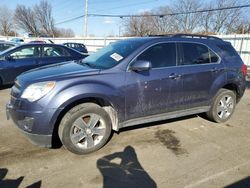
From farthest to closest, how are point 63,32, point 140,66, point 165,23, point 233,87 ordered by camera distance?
point 63,32 < point 165,23 < point 233,87 < point 140,66

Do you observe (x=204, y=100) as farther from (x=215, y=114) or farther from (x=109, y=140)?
(x=109, y=140)

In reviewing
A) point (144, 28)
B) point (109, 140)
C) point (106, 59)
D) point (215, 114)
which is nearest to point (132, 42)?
point (106, 59)

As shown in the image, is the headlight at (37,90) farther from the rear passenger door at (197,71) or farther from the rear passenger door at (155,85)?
the rear passenger door at (197,71)

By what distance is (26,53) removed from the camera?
8047 mm

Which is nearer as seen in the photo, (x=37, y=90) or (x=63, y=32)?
(x=37, y=90)

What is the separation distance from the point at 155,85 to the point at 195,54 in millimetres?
1187

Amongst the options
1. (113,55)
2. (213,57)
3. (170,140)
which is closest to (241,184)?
Answer: (170,140)

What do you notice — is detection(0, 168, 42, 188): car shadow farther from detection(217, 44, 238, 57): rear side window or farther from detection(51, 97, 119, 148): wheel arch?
detection(217, 44, 238, 57): rear side window

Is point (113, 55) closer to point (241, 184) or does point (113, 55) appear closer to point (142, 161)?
point (142, 161)

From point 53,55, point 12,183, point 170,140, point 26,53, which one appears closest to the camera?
point 12,183

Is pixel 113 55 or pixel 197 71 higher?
pixel 113 55

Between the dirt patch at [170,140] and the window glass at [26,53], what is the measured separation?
5.51m

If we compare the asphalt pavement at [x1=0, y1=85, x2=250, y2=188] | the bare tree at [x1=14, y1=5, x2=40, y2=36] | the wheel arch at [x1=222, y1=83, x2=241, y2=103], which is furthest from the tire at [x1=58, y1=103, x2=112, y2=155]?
the bare tree at [x1=14, y1=5, x2=40, y2=36]

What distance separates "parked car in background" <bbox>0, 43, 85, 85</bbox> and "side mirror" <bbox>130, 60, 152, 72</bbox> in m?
5.11
